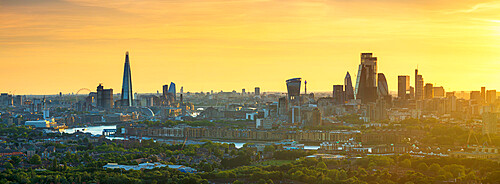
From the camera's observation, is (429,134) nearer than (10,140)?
No

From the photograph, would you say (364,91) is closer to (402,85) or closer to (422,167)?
(402,85)

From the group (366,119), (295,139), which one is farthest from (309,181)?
(366,119)

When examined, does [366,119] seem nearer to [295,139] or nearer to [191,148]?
[295,139]

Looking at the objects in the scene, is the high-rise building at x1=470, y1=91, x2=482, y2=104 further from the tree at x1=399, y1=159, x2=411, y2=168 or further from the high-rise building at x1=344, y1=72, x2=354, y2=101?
the tree at x1=399, y1=159, x2=411, y2=168

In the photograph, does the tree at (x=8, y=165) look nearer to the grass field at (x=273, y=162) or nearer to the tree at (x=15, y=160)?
the tree at (x=15, y=160)

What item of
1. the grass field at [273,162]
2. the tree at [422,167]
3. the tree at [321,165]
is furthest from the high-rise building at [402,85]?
the tree at [321,165]

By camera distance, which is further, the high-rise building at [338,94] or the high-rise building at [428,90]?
the high-rise building at [428,90]

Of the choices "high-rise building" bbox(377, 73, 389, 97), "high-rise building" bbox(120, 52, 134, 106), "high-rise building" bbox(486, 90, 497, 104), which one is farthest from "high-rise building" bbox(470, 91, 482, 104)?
"high-rise building" bbox(120, 52, 134, 106)

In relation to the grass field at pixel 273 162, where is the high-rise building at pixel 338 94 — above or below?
above
